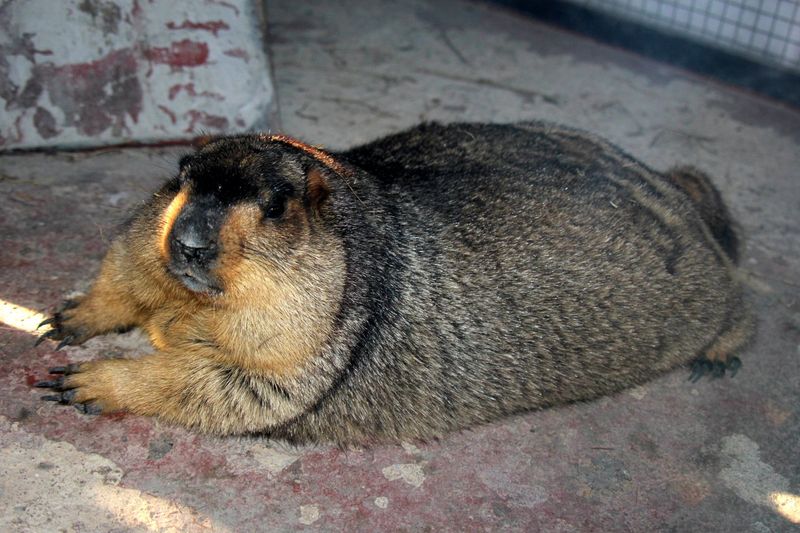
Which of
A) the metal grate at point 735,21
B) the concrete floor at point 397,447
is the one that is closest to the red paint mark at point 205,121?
the concrete floor at point 397,447

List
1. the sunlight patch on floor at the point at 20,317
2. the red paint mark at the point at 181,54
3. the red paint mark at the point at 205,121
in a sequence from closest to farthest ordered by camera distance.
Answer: the sunlight patch on floor at the point at 20,317
the red paint mark at the point at 181,54
the red paint mark at the point at 205,121

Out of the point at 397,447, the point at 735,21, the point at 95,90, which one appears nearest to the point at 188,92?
the point at 95,90

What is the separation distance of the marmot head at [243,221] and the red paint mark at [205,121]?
6.16 ft

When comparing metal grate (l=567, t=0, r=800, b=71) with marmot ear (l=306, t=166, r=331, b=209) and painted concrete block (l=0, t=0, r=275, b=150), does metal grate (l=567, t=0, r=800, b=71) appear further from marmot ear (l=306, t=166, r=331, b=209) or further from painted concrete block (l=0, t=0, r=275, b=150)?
marmot ear (l=306, t=166, r=331, b=209)

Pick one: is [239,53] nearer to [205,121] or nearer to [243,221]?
[205,121]

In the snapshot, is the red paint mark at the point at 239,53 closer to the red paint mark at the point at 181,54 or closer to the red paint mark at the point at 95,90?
the red paint mark at the point at 181,54

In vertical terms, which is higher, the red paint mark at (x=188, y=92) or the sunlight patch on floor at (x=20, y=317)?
the red paint mark at (x=188, y=92)

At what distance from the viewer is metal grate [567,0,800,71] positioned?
6340mm

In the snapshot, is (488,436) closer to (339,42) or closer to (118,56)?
(118,56)

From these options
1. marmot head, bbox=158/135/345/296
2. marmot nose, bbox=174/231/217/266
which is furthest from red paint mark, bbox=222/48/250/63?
marmot nose, bbox=174/231/217/266

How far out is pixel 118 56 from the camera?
4832 mm

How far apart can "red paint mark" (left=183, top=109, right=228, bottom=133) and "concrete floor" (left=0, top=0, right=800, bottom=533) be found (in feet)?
0.61

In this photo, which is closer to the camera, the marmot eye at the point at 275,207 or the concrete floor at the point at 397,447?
the marmot eye at the point at 275,207

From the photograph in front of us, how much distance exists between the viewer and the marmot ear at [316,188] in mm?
3246
